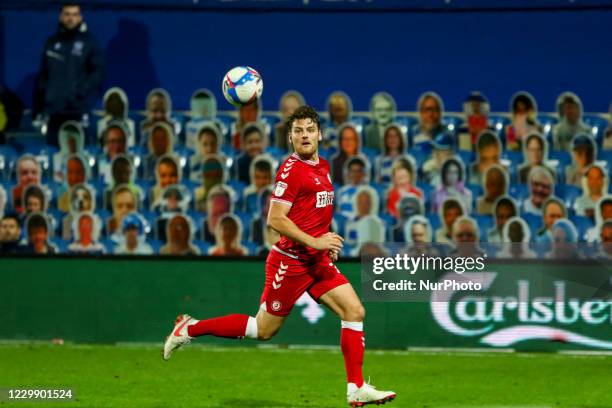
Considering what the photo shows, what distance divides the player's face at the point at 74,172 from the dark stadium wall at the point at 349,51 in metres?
1.43

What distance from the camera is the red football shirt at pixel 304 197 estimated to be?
285 inches

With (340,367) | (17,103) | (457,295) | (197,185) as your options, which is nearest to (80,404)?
(340,367)

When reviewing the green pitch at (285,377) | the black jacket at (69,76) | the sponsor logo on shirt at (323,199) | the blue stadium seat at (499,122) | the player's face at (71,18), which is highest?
the player's face at (71,18)

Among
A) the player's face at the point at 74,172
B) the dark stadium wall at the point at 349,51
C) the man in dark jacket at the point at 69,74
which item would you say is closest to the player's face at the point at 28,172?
the player's face at the point at 74,172

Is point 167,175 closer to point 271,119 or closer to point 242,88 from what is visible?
point 271,119

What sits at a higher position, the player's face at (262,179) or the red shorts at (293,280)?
the player's face at (262,179)

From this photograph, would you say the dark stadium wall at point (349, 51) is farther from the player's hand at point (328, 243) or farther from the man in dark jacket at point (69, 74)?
the player's hand at point (328, 243)

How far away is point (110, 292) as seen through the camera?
39.6 feet

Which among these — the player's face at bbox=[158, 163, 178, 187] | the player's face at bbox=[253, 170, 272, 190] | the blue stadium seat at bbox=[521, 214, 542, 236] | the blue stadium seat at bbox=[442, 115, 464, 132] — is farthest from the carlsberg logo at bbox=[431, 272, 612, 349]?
the player's face at bbox=[158, 163, 178, 187]

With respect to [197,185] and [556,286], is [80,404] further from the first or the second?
[197,185]

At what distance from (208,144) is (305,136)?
7499mm

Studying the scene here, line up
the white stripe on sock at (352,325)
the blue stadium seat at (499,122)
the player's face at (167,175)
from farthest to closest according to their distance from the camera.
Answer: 1. the blue stadium seat at (499,122)
2. the player's face at (167,175)
3. the white stripe on sock at (352,325)

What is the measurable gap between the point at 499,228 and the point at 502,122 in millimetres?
1798

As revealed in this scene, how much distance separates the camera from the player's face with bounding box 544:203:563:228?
13430 millimetres
